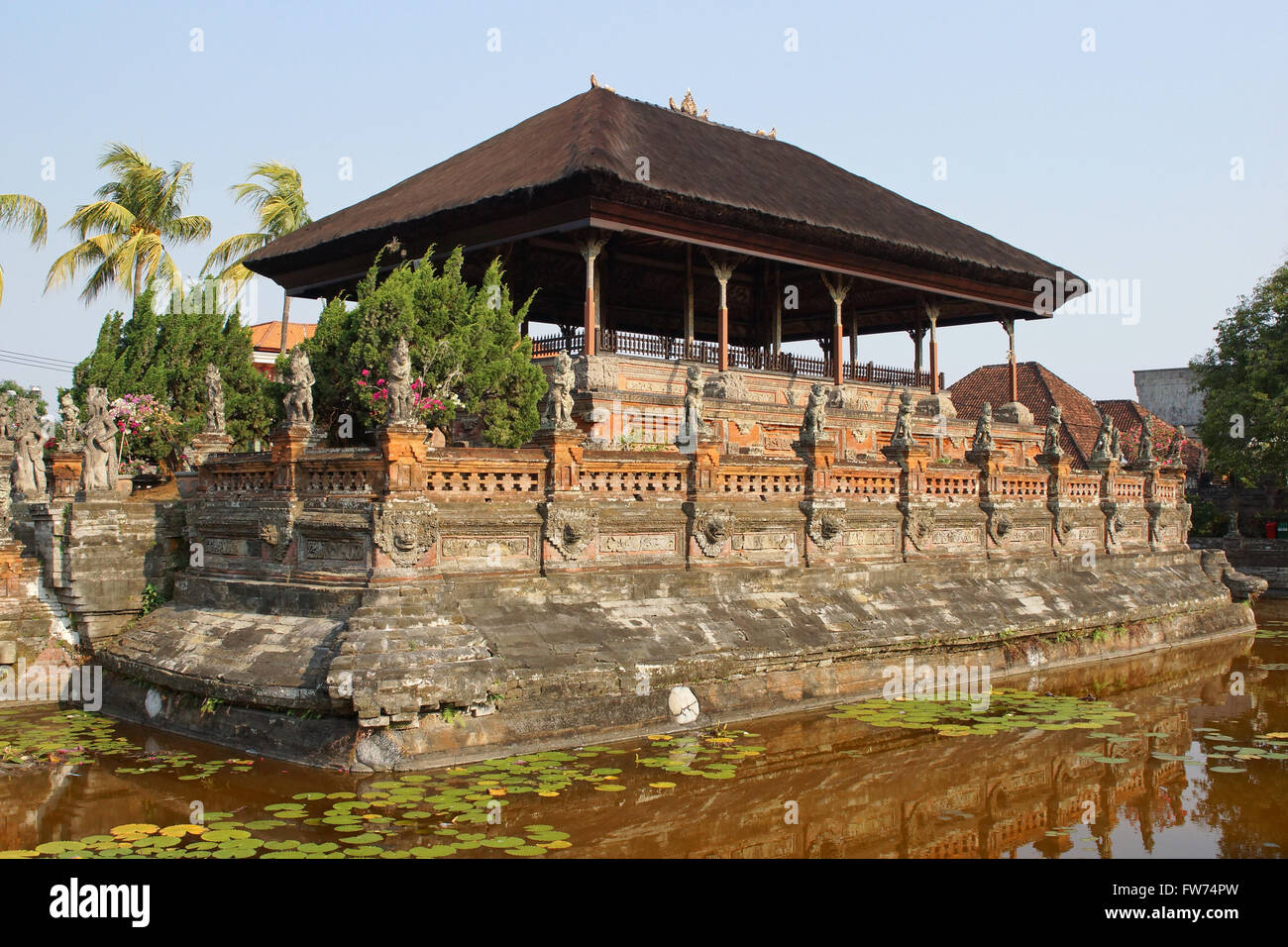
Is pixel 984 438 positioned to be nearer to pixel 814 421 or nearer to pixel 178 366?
pixel 814 421

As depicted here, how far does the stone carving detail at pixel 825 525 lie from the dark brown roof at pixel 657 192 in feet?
23.3

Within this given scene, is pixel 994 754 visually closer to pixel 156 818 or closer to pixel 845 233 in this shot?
pixel 156 818

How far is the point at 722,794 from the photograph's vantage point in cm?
949

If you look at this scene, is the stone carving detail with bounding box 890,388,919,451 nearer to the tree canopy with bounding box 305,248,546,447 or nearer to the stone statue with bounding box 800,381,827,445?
the stone statue with bounding box 800,381,827,445

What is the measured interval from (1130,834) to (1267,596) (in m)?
24.6

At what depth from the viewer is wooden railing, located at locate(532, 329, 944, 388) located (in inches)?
830

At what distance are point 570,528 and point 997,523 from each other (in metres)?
8.45

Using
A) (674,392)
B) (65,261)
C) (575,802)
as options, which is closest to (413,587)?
(575,802)

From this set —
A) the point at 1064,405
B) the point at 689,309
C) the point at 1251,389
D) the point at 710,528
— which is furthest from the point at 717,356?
the point at 1064,405

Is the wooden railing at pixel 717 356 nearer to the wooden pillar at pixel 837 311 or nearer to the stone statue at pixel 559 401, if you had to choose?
the wooden pillar at pixel 837 311

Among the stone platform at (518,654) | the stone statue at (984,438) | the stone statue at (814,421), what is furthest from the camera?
the stone statue at (984,438)

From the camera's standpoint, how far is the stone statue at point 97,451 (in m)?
13.8

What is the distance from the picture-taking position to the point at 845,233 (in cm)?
2211

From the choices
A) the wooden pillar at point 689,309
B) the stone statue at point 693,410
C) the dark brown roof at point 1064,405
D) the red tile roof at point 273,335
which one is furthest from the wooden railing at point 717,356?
the red tile roof at point 273,335
